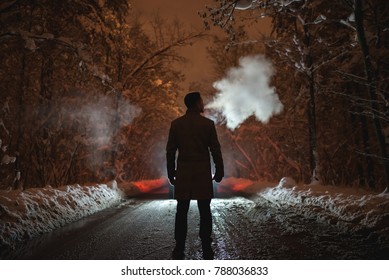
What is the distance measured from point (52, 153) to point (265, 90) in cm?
1227

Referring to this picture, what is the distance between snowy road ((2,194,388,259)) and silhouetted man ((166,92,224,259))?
33 cm

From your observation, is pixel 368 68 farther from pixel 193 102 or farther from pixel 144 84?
pixel 144 84

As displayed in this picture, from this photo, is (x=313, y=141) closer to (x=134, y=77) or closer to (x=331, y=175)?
(x=331, y=175)

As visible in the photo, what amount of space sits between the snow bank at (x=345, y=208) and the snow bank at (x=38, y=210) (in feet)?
19.1

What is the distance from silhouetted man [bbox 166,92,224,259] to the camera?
13.6ft

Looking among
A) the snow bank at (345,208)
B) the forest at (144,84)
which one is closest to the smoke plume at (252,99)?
the forest at (144,84)

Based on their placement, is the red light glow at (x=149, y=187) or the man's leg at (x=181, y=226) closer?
the man's leg at (x=181, y=226)

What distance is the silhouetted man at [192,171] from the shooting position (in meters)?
4.14

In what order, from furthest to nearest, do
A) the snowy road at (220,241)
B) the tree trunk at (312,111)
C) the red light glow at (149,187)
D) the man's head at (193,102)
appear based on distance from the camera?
the red light glow at (149,187)
the tree trunk at (312,111)
the man's head at (193,102)
the snowy road at (220,241)

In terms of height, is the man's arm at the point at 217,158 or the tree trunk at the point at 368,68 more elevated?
the tree trunk at the point at 368,68

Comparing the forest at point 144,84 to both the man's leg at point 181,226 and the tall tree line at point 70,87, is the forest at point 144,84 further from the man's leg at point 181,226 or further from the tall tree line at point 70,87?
the man's leg at point 181,226

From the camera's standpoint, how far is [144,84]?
19.8m

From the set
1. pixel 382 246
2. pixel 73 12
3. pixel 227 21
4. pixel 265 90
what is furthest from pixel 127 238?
pixel 265 90
